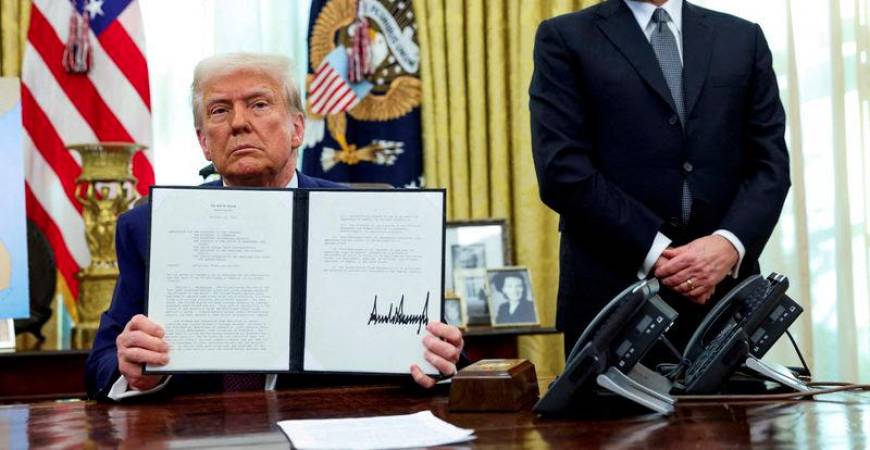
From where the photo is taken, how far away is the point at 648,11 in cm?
276

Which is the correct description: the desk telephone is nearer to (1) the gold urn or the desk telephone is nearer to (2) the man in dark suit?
(2) the man in dark suit

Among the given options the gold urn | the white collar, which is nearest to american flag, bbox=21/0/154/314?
the gold urn

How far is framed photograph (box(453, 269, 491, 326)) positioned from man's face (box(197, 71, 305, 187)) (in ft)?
5.27

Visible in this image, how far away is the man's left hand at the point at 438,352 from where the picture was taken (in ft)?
6.23

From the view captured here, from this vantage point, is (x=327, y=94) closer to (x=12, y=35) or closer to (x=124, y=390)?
(x=12, y=35)

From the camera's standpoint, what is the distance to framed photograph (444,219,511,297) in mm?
4027

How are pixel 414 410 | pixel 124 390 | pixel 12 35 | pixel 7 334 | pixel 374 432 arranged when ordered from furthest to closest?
pixel 12 35
pixel 7 334
pixel 124 390
pixel 414 410
pixel 374 432

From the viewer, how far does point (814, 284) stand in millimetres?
4391

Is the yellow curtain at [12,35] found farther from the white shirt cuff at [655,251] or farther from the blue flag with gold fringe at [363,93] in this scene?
the white shirt cuff at [655,251]

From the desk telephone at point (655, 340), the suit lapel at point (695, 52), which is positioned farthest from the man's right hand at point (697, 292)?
the desk telephone at point (655, 340)

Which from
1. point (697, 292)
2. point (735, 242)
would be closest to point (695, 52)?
point (735, 242)

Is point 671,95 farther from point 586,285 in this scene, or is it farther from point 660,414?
point 660,414

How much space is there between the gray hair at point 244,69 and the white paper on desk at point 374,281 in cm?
55

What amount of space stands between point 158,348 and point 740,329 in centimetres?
95
